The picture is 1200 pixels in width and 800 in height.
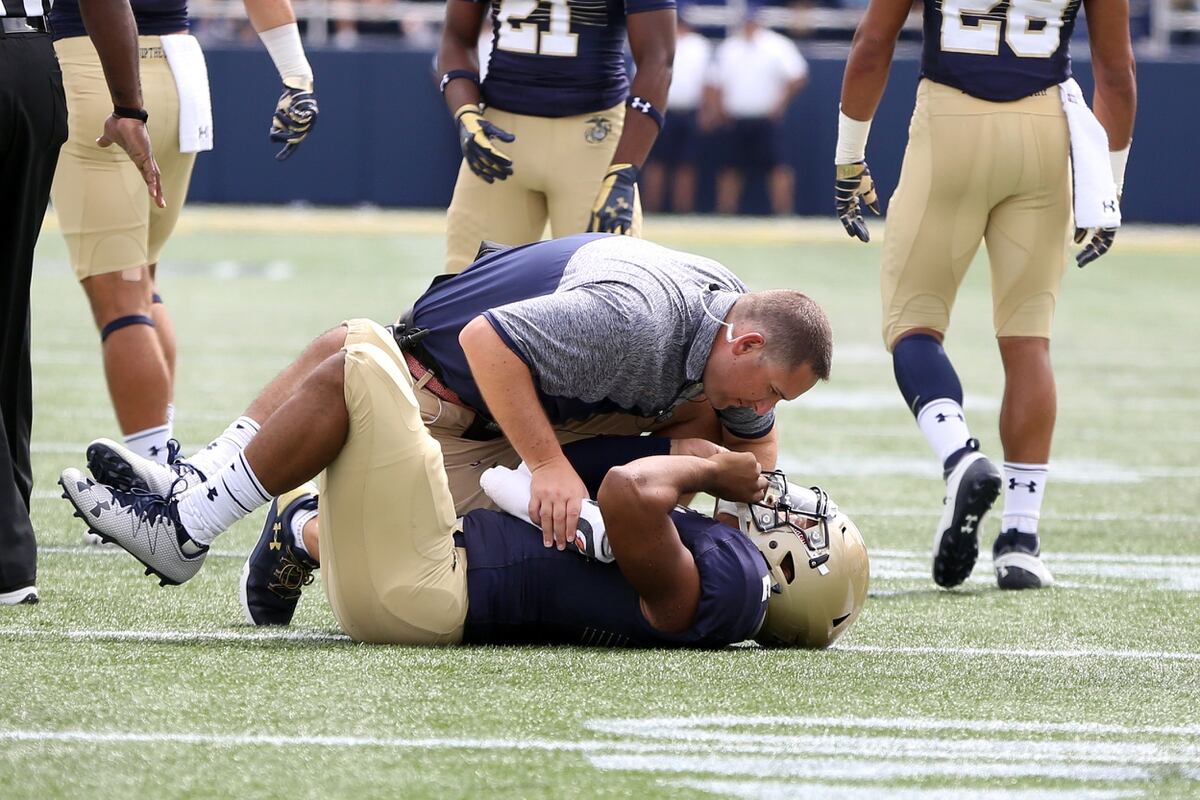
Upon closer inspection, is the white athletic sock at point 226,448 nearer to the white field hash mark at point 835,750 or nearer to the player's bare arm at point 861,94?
the white field hash mark at point 835,750

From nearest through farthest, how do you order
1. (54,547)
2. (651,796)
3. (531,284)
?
(651,796), (531,284), (54,547)

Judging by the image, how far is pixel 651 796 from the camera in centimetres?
271

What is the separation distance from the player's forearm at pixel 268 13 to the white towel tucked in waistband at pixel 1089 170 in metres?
2.22

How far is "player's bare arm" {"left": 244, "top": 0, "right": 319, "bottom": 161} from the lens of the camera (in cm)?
538

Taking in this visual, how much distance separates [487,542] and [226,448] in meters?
0.56

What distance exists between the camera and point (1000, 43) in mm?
4820

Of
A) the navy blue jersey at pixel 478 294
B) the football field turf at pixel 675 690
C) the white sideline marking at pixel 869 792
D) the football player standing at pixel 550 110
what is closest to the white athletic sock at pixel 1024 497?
the football field turf at pixel 675 690

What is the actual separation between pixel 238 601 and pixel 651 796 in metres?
1.78

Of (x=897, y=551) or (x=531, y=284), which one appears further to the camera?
(x=897, y=551)

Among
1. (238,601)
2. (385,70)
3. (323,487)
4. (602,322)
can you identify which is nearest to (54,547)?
(238,601)

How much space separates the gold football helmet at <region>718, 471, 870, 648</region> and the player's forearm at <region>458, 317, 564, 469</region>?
472 millimetres

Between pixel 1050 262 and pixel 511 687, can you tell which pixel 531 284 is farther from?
pixel 1050 262

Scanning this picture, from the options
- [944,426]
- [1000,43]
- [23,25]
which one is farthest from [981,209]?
[23,25]

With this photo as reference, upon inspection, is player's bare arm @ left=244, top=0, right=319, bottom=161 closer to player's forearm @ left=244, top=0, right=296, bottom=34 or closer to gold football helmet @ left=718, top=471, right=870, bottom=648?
player's forearm @ left=244, top=0, right=296, bottom=34
